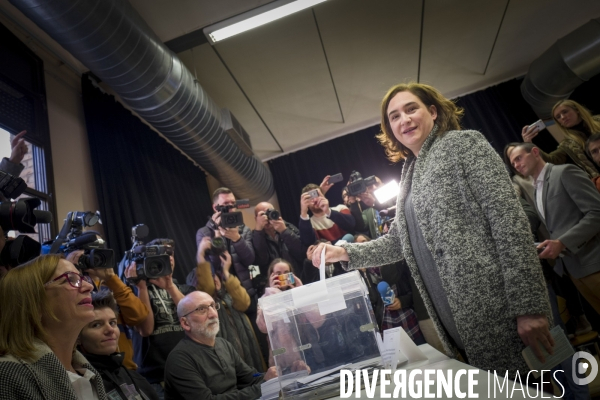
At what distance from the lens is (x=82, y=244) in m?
2.00

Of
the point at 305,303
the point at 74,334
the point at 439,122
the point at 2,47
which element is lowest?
the point at 305,303

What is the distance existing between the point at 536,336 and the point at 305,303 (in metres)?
0.59

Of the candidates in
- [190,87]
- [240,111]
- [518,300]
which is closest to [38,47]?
[190,87]

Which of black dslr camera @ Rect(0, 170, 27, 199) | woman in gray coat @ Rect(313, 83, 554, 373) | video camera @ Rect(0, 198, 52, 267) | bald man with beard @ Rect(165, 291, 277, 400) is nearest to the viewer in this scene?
woman in gray coat @ Rect(313, 83, 554, 373)

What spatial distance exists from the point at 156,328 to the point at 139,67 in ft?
5.60

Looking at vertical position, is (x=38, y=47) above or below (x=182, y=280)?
above

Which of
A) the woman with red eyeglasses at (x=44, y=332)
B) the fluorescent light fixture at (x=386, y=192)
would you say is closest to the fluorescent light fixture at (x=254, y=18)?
the fluorescent light fixture at (x=386, y=192)

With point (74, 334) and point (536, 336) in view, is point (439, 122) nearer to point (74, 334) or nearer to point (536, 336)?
point (536, 336)

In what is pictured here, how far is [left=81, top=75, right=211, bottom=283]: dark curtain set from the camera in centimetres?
326

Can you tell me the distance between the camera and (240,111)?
15.4 ft

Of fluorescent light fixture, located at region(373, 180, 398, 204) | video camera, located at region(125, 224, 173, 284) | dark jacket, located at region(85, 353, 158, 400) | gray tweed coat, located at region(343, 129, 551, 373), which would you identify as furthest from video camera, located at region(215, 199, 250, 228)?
gray tweed coat, located at region(343, 129, 551, 373)

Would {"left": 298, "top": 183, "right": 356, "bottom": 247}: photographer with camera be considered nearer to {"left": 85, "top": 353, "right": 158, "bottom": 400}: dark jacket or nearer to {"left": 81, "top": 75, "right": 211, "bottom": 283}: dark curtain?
{"left": 81, "top": 75, "right": 211, "bottom": 283}: dark curtain

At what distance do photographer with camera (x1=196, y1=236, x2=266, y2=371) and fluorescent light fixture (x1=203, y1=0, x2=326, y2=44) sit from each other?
65.5 inches

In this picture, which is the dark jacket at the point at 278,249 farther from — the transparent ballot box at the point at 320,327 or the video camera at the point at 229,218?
the transparent ballot box at the point at 320,327
